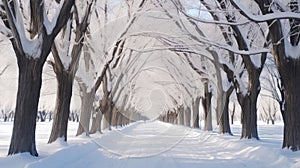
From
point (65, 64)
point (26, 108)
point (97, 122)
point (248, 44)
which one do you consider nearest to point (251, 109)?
point (248, 44)

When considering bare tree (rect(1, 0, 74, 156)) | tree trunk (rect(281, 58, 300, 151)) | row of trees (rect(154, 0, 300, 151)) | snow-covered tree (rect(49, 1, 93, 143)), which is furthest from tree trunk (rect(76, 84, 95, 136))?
tree trunk (rect(281, 58, 300, 151))

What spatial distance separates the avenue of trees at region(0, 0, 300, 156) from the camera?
29.1 feet

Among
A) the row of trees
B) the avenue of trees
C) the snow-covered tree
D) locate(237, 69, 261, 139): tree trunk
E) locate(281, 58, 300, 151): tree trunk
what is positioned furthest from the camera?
locate(237, 69, 261, 139): tree trunk

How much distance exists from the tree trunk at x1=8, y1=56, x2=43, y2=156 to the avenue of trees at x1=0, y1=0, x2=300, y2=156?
0.02 m

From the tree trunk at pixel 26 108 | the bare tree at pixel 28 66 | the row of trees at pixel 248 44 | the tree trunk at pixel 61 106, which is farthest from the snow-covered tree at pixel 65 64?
the row of trees at pixel 248 44

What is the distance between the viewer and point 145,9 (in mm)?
17344

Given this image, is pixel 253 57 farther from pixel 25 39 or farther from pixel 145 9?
pixel 25 39

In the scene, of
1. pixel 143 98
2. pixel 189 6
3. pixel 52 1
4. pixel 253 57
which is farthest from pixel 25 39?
pixel 143 98

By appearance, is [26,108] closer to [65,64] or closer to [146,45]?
A: [65,64]

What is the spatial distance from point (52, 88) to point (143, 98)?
118 feet

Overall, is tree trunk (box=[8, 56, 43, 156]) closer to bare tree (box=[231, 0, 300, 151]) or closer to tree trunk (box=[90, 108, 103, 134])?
bare tree (box=[231, 0, 300, 151])

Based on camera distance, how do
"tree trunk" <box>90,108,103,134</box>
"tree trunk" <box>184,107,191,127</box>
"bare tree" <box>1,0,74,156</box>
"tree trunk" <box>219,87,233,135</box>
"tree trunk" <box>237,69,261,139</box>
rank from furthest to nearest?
"tree trunk" <box>184,107,191,127</box>, "tree trunk" <box>90,108,103,134</box>, "tree trunk" <box>219,87,233,135</box>, "tree trunk" <box>237,69,261,139</box>, "bare tree" <box>1,0,74,156</box>

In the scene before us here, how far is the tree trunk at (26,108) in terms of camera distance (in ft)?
Answer: 28.6

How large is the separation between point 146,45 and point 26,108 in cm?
1574
